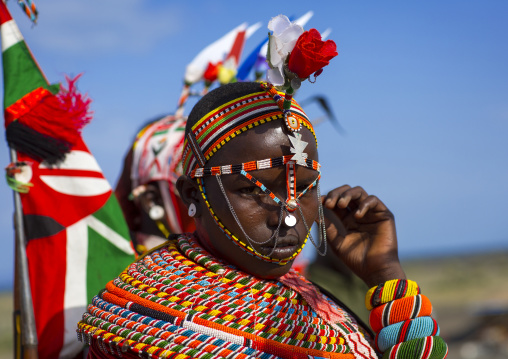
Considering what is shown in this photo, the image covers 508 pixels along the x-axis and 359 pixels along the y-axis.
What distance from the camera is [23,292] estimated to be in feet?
11.3

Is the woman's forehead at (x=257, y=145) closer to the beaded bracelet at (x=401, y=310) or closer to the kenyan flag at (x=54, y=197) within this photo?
the beaded bracelet at (x=401, y=310)

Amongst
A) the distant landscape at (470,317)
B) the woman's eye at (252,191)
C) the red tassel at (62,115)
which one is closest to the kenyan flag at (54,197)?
the red tassel at (62,115)

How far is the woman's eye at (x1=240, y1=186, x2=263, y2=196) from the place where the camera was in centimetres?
251

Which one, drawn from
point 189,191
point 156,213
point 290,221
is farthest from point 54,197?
point 290,221

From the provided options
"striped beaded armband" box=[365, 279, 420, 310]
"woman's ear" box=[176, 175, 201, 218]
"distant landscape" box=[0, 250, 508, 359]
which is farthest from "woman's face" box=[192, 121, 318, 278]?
"distant landscape" box=[0, 250, 508, 359]

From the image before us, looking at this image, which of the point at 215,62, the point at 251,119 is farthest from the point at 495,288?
the point at 251,119

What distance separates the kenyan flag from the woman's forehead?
1.45m

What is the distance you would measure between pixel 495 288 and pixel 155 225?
34.9m

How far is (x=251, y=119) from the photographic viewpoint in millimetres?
2518

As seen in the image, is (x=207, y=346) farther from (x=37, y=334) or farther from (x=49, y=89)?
(x=49, y=89)

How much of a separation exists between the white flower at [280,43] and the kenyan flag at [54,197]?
63.3 inches

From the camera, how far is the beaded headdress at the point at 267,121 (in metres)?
2.47

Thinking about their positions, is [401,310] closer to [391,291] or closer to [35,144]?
[391,291]

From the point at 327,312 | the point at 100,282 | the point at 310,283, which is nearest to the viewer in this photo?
the point at 327,312
